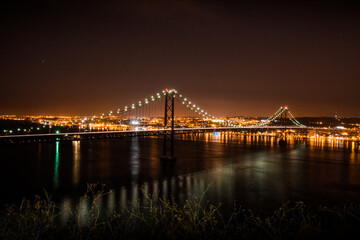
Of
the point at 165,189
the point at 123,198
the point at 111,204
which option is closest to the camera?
the point at 111,204

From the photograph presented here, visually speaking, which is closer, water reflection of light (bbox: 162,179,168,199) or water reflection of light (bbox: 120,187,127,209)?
water reflection of light (bbox: 120,187,127,209)

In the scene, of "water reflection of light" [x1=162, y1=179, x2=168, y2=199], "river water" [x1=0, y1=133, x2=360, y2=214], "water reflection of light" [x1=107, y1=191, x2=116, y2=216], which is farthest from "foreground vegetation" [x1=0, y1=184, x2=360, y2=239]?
"water reflection of light" [x1=162, y1=179, x2=168, y2=199]

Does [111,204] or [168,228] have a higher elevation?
[168,228]

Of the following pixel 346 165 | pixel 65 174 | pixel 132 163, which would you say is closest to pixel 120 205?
pixel 65 174

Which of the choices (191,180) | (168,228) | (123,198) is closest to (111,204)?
(123,198)

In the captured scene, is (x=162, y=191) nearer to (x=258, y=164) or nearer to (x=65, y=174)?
(x=65, y=174)

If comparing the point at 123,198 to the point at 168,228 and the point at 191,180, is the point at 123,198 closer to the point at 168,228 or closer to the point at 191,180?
the point at 191,180

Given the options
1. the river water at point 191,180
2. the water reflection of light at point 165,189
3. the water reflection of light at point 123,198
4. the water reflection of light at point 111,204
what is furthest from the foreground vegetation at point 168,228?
the water reflection of light at point 165,189

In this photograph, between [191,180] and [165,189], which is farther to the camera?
[191,180]

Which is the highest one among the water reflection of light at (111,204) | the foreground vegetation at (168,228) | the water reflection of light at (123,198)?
the foreground vegetation at (168,228)

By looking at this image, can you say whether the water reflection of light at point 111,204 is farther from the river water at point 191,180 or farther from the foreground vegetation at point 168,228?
the foreground vegetation at point 168,228

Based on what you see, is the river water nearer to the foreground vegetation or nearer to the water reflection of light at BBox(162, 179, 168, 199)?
the water reflection of light at BBox(162, 179, 168, 199)
